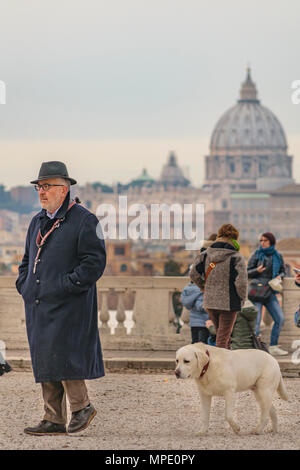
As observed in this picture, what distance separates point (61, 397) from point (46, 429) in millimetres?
194

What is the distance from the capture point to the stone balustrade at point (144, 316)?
35.5 feet

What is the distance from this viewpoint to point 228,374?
21.3 ft

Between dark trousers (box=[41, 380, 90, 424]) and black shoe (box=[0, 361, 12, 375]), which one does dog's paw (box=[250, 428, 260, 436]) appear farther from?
black shoe (box=[0, 361, 12, 375])

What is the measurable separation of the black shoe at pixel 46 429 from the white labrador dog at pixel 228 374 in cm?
70

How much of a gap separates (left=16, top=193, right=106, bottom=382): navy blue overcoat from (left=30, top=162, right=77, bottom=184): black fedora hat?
228mm

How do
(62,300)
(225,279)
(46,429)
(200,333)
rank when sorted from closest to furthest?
(62,300) → (46,429) → (225,279) → (200,333)

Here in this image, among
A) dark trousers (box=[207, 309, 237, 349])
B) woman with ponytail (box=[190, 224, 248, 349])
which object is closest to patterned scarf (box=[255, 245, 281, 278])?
woman with ponytail (box=[190, 224, 248, 349])

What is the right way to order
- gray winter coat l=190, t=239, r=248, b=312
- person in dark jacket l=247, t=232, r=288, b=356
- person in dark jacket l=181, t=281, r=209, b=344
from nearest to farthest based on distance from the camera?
gray winter coat l=190, t=239, r=248, b=312 → person in dark jacket l=181, t=281, r=209, b=344 → person in dark jacket l=247, t=232, r=288, b=356

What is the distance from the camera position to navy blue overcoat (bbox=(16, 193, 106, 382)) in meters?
6.29

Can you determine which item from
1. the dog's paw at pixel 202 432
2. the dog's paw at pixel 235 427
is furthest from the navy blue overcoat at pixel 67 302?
the dog's paw at pixel 235 427

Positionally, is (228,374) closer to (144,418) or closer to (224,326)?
(144,418)

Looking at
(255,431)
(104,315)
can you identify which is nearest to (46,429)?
(255,431)
